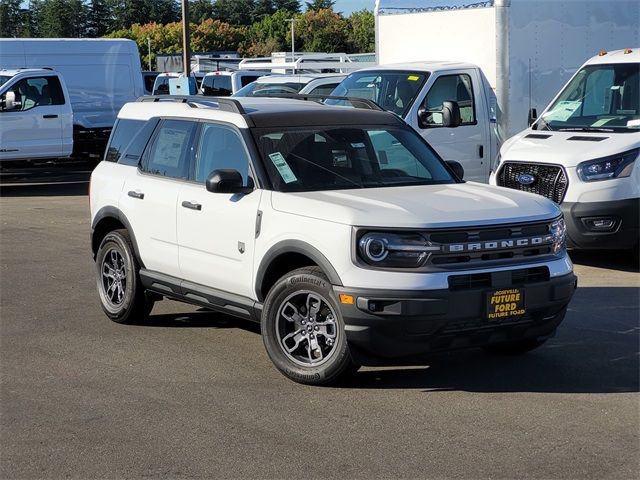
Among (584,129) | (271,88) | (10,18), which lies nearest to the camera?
(584,129)

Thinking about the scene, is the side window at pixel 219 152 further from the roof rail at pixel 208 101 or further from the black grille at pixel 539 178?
the black grille at pixel 539 178

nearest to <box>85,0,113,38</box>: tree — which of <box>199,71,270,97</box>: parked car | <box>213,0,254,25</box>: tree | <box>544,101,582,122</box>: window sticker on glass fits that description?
<box>213,0,254,25</box>: tree

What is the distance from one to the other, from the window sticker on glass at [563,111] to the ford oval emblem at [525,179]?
116 cm

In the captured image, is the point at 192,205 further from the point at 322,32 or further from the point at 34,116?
the point at 322,32

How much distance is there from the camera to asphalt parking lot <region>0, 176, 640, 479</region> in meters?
5.34

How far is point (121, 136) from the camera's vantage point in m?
9.02

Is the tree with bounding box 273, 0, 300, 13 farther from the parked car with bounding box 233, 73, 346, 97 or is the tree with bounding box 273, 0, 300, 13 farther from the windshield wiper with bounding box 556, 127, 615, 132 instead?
the windshield wiper with bounding box 556, 127, 615, 132

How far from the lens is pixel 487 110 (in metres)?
13.9

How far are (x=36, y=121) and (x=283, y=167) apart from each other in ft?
46.8

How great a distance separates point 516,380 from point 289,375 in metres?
1.46

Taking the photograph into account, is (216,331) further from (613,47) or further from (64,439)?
(613,47)

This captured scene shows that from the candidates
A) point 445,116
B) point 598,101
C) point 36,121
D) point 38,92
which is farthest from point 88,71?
point 598,101

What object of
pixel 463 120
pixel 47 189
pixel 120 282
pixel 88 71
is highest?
pixel 88 71

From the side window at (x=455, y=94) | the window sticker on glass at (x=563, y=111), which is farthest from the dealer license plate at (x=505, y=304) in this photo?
the side window at (x=455, y=94)
